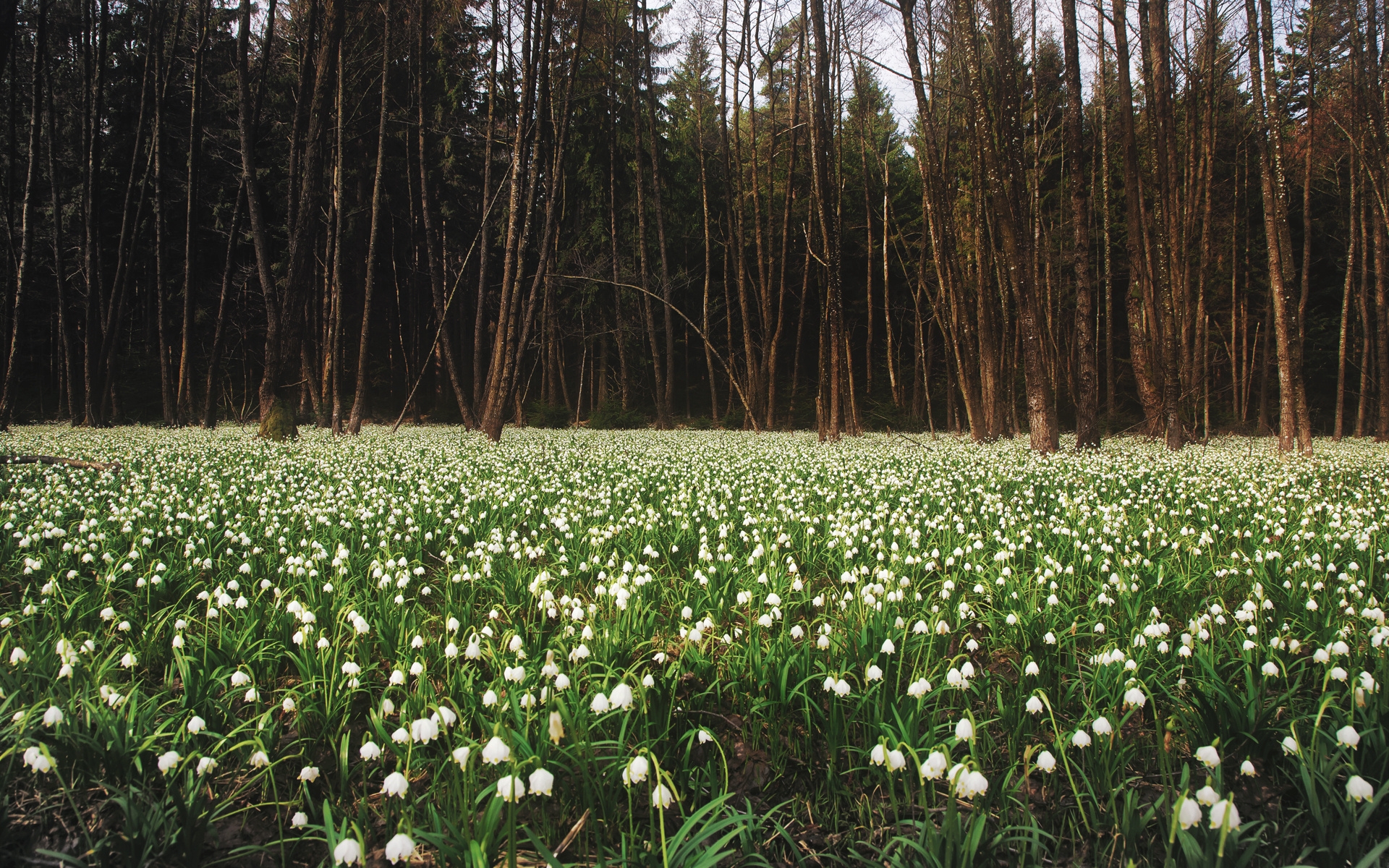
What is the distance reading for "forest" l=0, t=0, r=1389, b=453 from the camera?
14.5 meters

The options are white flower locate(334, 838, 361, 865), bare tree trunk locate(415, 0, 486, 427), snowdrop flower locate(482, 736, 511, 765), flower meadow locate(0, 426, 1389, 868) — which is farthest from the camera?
bare tree trunk locate(415, 0, 486, 427)

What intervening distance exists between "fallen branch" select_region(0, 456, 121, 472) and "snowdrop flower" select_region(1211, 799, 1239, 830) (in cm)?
1068

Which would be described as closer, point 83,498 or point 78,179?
point 83,498

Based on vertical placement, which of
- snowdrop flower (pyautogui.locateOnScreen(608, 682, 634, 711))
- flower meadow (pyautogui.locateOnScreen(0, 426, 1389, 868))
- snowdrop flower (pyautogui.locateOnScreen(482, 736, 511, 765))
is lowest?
flower meadow (pyautogui.locateOnScreen(0, 426, 1389, 868))

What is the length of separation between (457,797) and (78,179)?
114 feet

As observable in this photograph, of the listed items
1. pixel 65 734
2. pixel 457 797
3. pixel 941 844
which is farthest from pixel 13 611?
pixel 941 844

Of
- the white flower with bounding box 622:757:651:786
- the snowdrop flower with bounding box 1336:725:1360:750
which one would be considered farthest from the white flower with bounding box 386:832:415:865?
the snowdrop flower with bounding box 1336:725:1360:750

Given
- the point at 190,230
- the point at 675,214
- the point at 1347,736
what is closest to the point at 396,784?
the point at 1347,736

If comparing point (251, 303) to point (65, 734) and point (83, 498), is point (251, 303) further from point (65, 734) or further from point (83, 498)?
point (65, 734)

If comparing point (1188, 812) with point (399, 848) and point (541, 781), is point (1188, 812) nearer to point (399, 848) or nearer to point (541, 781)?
point (541, 781)

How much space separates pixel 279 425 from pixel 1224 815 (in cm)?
1571

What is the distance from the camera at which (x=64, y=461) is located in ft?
27.5

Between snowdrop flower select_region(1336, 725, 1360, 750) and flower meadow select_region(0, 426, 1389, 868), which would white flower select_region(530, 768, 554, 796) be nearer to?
flower meadow select_region(0, 426, 1389, 868)

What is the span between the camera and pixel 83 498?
21.7 feet
